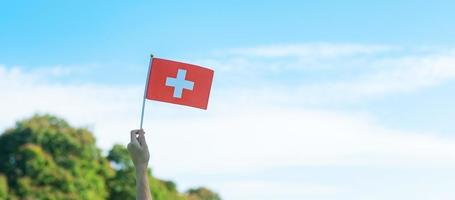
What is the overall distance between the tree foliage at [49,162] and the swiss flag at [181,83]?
3521cm

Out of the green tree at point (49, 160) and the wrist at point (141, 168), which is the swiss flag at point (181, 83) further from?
the green tree at point (49, 160)

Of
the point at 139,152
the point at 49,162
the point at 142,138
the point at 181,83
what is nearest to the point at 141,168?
the point at 139,152

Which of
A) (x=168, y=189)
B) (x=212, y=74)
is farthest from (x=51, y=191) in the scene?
(x=212, y=74)

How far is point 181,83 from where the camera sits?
706cm

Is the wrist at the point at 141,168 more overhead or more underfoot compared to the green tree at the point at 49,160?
more underfoot

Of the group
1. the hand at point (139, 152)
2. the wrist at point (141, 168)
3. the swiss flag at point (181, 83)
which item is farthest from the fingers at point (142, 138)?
the swiss flag at point (181, 83)

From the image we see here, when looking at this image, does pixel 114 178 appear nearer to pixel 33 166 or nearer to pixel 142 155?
pixel 33 166

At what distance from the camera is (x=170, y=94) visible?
22.9 ft

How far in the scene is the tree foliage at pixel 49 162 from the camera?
138 ft

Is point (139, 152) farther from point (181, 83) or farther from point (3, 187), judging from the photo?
point (3, 187)

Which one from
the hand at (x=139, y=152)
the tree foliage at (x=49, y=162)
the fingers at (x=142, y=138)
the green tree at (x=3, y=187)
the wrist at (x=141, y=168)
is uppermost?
the tree foliage at (x=49, y=162)

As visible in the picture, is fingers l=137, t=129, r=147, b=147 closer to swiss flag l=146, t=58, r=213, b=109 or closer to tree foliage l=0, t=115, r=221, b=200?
swiss flag l=146, t=58, r=213, b=109

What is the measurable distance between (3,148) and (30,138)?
1315mm

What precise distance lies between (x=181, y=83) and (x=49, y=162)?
1435 inches
